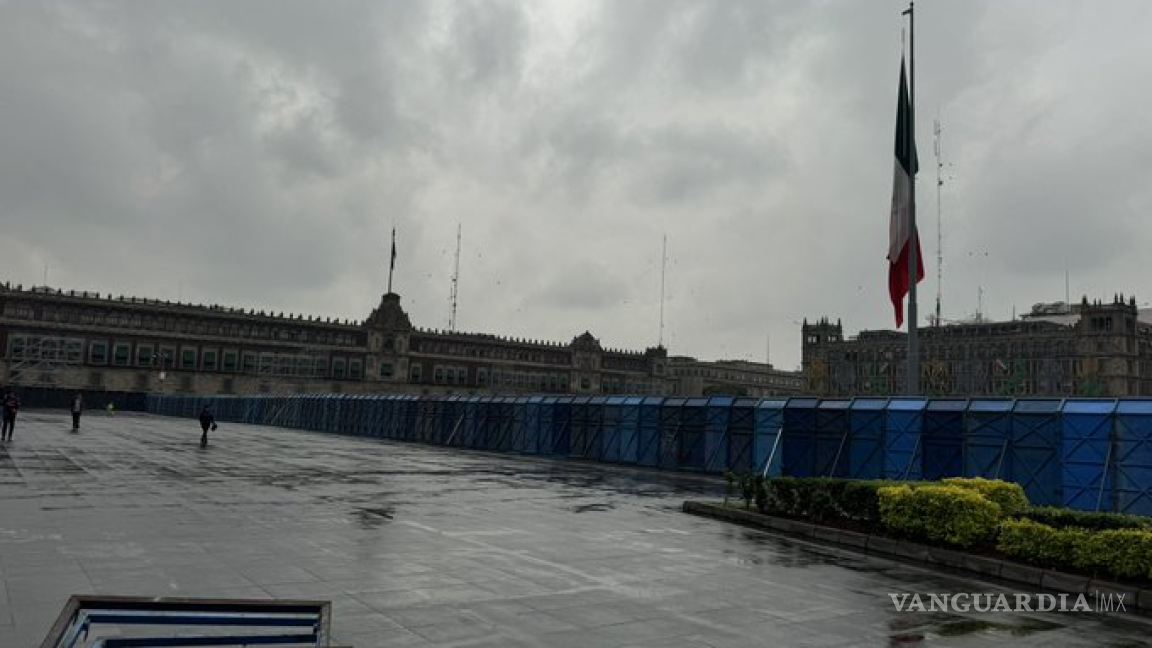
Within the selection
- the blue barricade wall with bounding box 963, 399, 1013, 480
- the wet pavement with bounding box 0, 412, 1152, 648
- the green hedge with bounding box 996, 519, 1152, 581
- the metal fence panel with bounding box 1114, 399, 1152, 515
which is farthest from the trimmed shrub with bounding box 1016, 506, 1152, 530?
the blue barricade wall with bounding box 963, 399, 1013, 480

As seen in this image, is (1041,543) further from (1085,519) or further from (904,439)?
(904,439)

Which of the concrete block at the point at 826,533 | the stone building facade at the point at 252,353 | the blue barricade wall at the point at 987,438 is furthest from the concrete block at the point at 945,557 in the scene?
the stone building facade at the point at 252,353

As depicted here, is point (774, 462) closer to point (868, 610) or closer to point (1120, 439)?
point (1120, 439)

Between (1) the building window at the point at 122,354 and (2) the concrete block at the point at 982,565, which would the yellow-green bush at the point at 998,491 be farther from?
(1) the building window at the point at 122,354

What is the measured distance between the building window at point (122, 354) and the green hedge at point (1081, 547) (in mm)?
122492

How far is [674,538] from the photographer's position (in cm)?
1602

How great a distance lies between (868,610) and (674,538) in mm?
5627

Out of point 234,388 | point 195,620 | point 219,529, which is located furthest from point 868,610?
point 234,388

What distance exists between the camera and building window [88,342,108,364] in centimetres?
11209

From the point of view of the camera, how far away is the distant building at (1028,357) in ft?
484

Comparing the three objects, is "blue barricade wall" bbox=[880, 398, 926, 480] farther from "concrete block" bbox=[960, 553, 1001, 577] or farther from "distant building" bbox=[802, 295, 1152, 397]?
"distant building" bbox=[802, 295, 1152, 397]

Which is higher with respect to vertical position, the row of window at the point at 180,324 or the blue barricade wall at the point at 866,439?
the row of window at the point at 180,324

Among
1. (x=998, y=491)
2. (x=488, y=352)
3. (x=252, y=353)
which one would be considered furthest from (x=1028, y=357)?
(x=998, y=491)

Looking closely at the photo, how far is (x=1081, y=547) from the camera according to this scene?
12.8m
